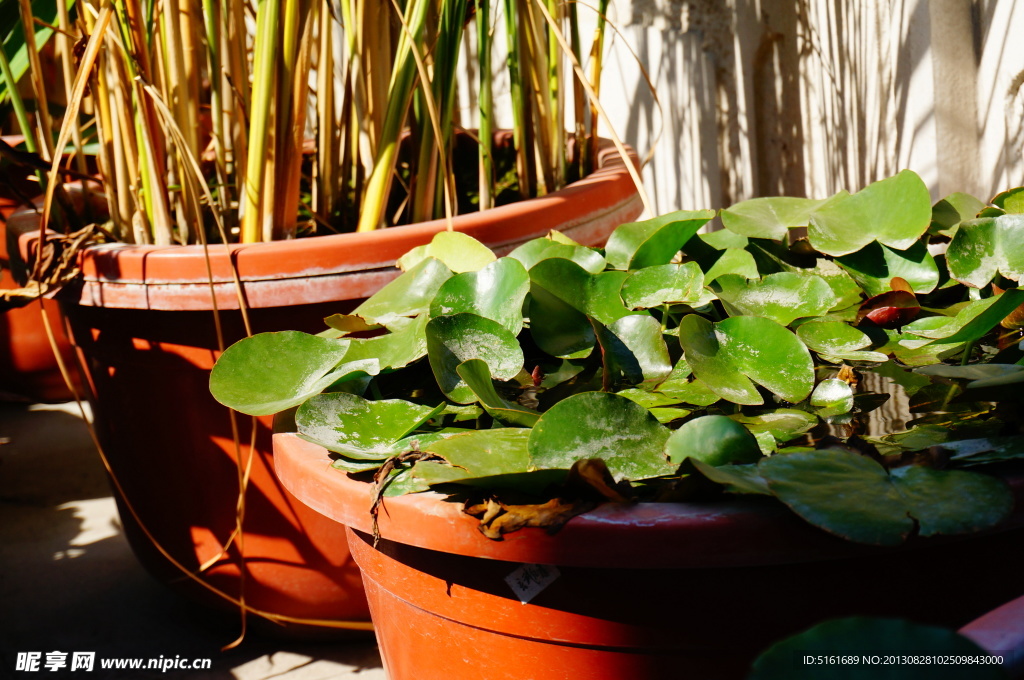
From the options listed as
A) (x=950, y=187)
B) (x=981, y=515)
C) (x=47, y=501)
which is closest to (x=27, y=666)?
(x=47, y=501)

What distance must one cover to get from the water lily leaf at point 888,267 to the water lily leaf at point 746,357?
133mm

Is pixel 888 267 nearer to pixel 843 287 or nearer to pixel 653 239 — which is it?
pixel 843 287

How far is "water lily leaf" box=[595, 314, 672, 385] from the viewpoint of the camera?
0.52 metres

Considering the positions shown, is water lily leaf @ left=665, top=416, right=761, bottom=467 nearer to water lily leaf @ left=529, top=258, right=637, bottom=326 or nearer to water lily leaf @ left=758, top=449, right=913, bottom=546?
water lily leaf @ left=758, top=449, right=913, bottom=546

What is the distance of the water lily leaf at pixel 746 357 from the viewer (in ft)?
1.60

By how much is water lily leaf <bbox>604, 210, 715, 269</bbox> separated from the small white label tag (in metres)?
0.27

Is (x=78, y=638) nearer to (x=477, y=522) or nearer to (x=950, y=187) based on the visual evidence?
(x=477, y=522)

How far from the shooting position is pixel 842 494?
363 millimetres

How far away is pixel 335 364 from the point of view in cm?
53

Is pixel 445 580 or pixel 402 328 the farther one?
pixel 402 328

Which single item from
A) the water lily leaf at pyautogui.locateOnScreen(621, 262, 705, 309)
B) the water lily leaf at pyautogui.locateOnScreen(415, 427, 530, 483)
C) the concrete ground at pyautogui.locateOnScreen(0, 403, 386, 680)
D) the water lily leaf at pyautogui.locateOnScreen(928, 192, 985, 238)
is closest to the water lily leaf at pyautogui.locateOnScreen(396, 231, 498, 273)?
the water lily leaf at pyautogui.locateOnScreen(621, 262, 705, 309)

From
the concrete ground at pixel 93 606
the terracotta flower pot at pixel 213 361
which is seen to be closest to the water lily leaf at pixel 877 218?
the terracotta flower pot at pixel 213 361

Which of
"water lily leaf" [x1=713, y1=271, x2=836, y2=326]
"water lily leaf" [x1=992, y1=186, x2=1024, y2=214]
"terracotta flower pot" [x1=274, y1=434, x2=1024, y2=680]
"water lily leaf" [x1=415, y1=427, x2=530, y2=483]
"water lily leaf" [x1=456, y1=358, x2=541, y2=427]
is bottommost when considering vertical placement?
"terracotta flower pot" [x1=274, y1=434, x2=1024, y2=680]

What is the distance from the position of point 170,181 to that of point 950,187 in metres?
0.91
